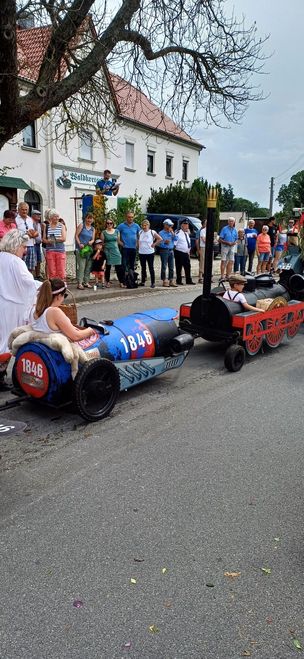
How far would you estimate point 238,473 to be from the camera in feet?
11.5

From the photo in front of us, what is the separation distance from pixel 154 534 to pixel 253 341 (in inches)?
160

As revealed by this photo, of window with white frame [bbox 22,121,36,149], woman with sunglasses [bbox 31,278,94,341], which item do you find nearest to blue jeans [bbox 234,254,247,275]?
woman with sunglasses [bbox 31,278,94,341]

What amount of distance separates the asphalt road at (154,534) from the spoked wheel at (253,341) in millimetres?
1569

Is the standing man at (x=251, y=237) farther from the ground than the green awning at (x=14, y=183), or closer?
closer

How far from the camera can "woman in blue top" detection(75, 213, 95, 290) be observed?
10758 millimetres

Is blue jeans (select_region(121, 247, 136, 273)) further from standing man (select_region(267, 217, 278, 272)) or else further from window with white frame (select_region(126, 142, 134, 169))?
window with white frame (select_region(126, 142, 134, 169))

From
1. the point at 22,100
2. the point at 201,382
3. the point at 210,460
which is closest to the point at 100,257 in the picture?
the point at 22,100

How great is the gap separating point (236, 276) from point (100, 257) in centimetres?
573

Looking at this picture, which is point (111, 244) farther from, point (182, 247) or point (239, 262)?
point (239, 262)

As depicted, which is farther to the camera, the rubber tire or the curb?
the curb

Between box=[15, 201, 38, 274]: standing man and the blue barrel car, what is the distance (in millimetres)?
5259

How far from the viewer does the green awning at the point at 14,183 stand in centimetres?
1895

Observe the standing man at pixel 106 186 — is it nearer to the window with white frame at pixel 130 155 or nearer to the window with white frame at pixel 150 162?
the window with white frame at pixel 130 155

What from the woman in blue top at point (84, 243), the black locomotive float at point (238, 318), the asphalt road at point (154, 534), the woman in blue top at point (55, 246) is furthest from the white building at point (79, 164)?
the asphalt road at point (154, 534)
